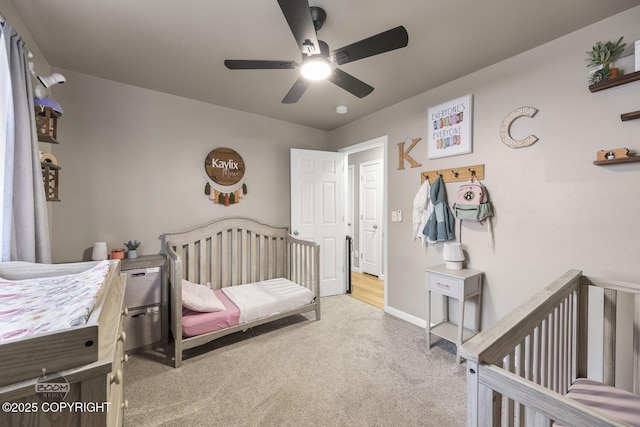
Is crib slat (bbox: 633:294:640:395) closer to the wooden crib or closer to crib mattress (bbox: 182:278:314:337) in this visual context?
the wooden crib

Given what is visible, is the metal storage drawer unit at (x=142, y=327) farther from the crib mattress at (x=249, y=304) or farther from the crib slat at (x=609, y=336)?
the crib slat at (x=609, y=336)

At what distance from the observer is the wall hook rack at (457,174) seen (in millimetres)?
2334

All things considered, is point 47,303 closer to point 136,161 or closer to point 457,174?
point 136,161

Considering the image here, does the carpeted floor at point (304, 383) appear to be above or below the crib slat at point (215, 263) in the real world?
below

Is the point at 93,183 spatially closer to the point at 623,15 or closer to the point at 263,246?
the point at 263,246

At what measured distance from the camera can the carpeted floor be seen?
160 cm

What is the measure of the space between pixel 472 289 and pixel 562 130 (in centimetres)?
137

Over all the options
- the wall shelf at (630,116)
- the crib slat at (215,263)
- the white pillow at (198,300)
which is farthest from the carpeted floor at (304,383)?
the wall shelf at (630,116)

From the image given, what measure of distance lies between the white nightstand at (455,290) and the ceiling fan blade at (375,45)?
178 cm

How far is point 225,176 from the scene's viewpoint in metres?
3.15

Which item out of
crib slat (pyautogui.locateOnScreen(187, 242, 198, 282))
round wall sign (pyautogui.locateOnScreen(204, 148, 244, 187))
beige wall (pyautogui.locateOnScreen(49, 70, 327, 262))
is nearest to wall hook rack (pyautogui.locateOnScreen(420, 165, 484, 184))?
beige wall (pyautogui.locateOnScreen(49, 70, 327, 262))

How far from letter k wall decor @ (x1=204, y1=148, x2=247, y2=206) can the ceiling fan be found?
61.8 inches

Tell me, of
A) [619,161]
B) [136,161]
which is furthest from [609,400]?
[136,161]

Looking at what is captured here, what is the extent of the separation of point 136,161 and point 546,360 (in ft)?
11.2
